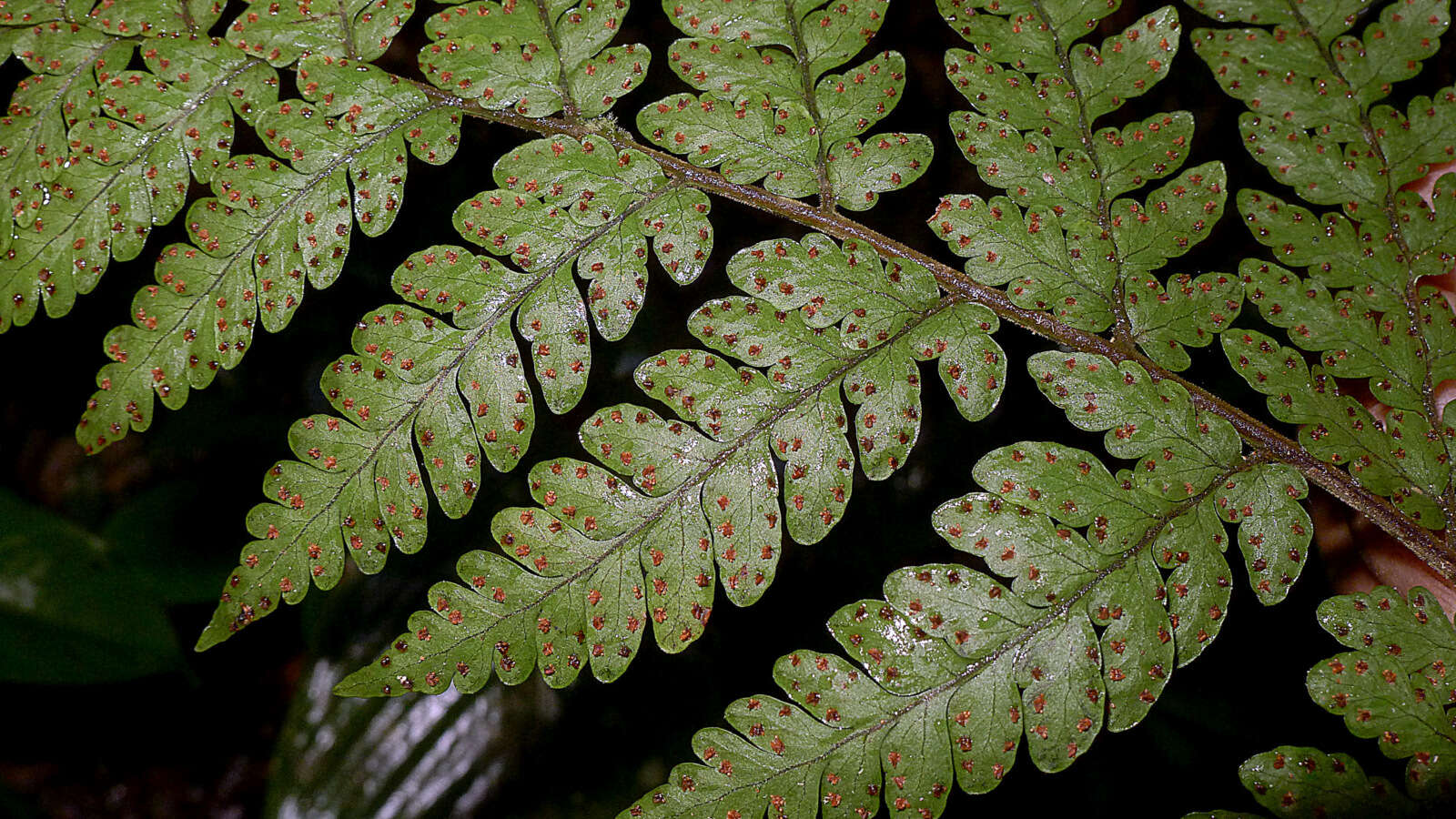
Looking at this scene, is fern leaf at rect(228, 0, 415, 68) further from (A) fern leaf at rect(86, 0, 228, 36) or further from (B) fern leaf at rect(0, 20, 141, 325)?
(B) fern leaf at rect(0, 20, 141, 325)

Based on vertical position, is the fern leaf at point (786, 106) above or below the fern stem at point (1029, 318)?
above

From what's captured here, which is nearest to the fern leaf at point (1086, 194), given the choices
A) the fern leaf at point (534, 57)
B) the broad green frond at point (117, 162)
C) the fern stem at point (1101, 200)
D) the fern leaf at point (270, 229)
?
the fern stem at point (1101, 200)

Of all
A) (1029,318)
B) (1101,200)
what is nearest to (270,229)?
(1029,318)

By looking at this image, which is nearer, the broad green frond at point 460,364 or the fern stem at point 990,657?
the fern stem at point 990,657

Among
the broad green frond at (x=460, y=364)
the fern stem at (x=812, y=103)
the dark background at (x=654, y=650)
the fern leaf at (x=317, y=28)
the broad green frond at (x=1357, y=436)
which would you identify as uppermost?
the fern leaf at (x=317, y=28)

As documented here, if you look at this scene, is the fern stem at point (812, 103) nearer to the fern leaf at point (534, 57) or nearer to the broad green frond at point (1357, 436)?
the fern leaf at point (534, 57)
